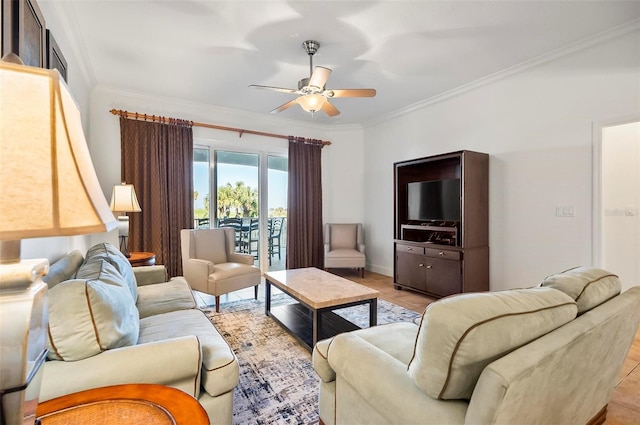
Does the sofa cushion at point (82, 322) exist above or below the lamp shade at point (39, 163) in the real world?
below

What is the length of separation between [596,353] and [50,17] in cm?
369

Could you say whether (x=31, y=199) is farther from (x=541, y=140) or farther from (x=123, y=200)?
(x=541, y=140)

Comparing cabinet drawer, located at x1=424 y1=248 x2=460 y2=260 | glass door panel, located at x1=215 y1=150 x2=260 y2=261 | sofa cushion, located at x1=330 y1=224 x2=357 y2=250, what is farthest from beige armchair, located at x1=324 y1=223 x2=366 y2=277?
cabinet drawer, located at x1=424 y1=248 x2=460 y2=260

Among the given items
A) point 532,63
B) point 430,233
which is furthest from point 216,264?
point 532,63

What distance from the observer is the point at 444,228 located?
3.76 metres

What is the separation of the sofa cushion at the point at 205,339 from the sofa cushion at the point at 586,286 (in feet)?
4.75

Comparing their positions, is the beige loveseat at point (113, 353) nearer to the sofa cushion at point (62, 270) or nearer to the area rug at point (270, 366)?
the sofa cushion at point (62, 270)

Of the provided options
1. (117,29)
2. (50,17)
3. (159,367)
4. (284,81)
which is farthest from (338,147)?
(159,367)

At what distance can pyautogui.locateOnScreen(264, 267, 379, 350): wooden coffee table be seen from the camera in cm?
234

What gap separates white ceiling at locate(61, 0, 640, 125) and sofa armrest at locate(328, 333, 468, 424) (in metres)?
2.40

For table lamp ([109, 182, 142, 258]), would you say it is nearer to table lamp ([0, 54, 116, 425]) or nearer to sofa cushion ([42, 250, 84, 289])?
sofa cushion ([42, 250, 84, 289])

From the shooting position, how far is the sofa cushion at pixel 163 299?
7.02ft

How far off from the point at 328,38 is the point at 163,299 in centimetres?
261

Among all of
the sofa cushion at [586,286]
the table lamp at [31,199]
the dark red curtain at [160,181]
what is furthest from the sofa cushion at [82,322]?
the dark red curtain at [160,181]
